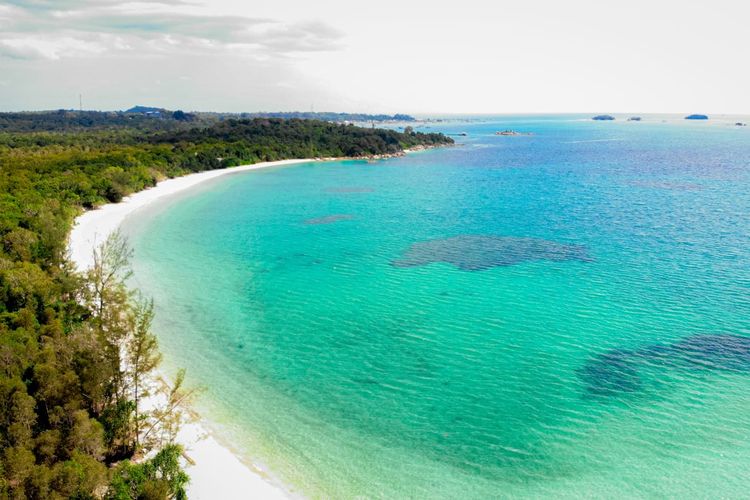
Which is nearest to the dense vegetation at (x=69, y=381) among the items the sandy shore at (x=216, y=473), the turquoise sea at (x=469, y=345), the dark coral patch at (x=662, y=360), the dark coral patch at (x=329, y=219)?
the sandy shore at (x=216, y=473)

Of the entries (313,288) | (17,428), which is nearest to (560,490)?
(17,428)

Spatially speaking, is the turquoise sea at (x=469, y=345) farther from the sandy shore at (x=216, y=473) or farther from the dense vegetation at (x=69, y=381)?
the dense vegetation at (x=69, y=381)

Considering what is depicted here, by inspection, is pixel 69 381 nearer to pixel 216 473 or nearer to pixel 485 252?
pixel 216 473

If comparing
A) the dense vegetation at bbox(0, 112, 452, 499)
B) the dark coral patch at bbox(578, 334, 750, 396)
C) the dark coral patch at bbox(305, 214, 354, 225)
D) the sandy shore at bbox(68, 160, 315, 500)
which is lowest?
the sandy shore at bbox(68, 160, 315, 500)

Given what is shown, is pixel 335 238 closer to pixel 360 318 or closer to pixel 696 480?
pixel 360 318

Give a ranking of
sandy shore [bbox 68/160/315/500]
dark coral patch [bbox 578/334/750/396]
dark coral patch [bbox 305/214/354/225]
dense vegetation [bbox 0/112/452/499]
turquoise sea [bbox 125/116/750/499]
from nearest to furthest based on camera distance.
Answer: dense vegetation [bbox 0/112/452/499], sandy shore [bbox 68/160/315/500], turquoise sea [bbox 125/116/750/499], dark coral patch [bbox 578/334/750/396], dark coral patch [bbox 305/214/354/225]

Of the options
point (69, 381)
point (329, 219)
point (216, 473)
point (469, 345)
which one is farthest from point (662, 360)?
point (329, 219)

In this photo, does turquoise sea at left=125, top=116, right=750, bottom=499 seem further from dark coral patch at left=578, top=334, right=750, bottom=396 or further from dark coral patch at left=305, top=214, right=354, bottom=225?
dark coral patch at left=305, top=214, right=354, bottom=225

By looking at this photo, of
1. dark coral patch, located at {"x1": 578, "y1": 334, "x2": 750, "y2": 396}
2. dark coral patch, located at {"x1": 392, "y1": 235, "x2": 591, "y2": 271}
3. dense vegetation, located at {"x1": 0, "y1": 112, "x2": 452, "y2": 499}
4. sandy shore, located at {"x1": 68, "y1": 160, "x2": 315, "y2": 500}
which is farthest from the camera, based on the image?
dark coral patch, located at {"x1": 392, "y1": 235, "x2": 591, "y2": 271}

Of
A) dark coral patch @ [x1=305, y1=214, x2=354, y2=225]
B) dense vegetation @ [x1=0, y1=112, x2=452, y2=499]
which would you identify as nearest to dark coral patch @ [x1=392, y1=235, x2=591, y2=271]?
dark coral patch @ [x1=305, y1=214, x2=354, y2=225]
